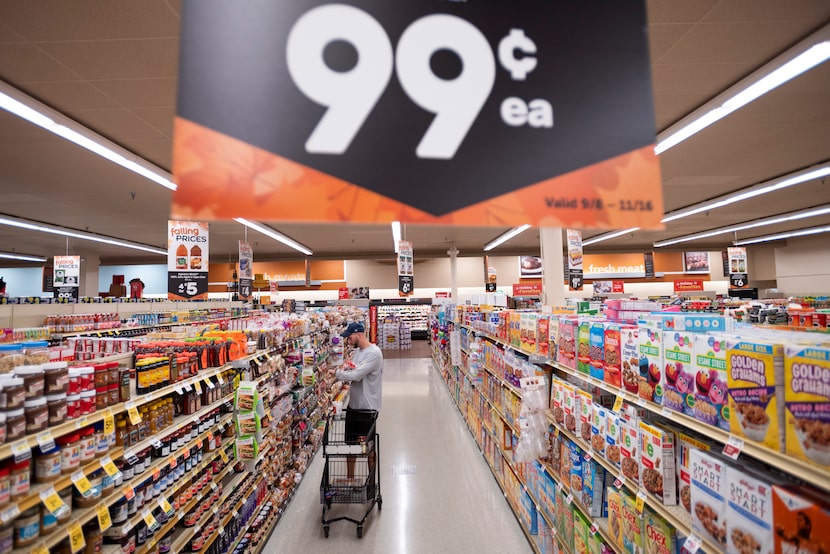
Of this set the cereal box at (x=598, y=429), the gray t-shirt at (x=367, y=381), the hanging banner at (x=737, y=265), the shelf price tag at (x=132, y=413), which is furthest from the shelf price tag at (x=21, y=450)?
the hanging banner at (x=737, y=265)

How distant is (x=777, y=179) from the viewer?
8.84 metres

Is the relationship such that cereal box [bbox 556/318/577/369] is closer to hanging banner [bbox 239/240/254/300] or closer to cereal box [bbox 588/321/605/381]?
cereal box [bbox 588/321/605/381]

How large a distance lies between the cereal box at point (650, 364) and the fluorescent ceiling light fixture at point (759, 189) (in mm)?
6020

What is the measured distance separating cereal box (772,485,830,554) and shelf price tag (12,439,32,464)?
104 inches

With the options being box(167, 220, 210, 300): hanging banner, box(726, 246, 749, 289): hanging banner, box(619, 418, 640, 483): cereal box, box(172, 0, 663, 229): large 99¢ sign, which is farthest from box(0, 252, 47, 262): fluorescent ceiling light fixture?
box(726, 246, 749, 289): hanging banner

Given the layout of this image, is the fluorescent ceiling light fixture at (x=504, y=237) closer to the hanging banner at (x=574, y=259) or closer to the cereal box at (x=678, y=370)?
the hanging banner at (x=574, y=259)

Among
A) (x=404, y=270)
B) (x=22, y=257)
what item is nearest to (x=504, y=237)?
(x=404, y=270)

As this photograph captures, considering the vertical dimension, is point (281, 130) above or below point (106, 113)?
below

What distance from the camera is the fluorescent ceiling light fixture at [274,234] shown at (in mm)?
11297

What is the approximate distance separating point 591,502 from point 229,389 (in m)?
2.86

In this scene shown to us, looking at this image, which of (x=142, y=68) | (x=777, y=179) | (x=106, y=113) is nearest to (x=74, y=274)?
(x=106, y=113)

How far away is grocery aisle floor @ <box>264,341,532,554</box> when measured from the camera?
397 cm

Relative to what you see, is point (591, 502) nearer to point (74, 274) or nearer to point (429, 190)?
point (429, 190)

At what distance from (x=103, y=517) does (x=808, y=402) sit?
285 cm
